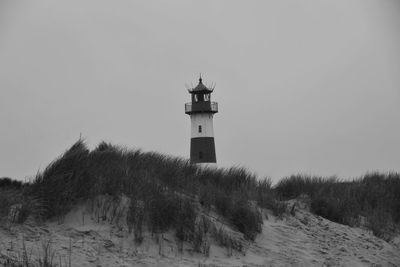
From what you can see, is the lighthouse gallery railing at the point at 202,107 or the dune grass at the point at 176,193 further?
the lighthouse gallery railing at the point at 202,107

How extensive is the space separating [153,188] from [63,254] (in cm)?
193

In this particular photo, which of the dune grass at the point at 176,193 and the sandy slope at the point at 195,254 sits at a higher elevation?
the dune grass at the point at 176,193

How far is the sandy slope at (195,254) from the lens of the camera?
605cm

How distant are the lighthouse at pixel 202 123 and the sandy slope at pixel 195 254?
75.4ft

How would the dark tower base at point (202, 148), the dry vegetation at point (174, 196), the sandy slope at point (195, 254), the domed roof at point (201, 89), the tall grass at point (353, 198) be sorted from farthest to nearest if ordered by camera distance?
the domed roof at point (201, 89) → the dark tower base at point (202, 148) → the tall grass at point (353, 198) → the dry vegetation at point (174, 196) → the sandy slope at point (195, 254)

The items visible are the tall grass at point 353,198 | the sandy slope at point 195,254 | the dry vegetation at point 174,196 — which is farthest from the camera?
the tall grass at point 353,198

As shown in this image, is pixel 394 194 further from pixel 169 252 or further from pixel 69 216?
pixel 69 216

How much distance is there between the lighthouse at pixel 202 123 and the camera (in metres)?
32.5

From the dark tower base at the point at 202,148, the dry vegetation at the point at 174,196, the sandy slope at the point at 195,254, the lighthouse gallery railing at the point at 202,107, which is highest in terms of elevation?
the lighthouse gallery railing at the point at 202,107

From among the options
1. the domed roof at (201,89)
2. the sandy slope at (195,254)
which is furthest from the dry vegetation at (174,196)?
the domed roof at (201,89)

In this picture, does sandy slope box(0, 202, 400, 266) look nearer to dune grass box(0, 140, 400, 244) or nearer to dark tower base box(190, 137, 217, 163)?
dune grass box(0, 140, 400, 244)

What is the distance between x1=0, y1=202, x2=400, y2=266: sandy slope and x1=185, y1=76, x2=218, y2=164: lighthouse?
75.4 feet

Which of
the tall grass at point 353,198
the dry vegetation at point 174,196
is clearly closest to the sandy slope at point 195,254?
the dry vegetation at point 174,196

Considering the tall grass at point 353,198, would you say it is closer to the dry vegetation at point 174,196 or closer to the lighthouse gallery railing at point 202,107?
the dry vegetation at point 174,196
